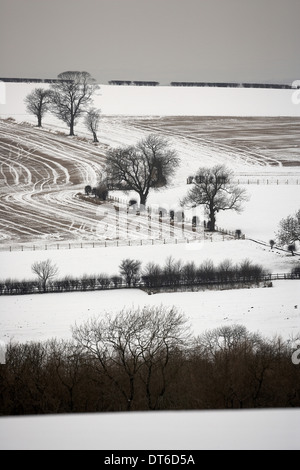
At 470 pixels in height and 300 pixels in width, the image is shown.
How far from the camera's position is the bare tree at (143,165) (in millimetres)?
9000

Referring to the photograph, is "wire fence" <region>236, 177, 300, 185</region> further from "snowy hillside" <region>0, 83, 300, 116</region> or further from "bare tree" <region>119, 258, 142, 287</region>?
"bare tree" <region>119, 258, 142, 287</region>

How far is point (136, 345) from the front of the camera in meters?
7.81

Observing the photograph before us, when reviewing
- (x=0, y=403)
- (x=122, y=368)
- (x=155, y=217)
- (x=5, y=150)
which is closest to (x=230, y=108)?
(x=155, y=217)

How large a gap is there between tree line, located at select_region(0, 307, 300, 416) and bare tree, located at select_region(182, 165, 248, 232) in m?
1.71

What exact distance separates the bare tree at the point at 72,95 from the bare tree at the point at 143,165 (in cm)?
66

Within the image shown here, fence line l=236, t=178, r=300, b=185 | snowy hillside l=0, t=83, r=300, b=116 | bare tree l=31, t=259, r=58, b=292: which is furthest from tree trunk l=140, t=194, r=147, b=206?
bare tree l=31, t=259, r=58, b=292

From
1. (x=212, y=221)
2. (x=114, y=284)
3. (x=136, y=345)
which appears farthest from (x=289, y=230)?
(x=136, y=345)

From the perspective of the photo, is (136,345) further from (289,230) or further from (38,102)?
(38,102)

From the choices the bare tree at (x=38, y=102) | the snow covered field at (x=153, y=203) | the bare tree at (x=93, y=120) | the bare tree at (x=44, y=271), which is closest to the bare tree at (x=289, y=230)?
the snow covered field at (x=153, y=203)

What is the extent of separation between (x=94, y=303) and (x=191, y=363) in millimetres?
1324

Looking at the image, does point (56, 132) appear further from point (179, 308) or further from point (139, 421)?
point (139, 421)

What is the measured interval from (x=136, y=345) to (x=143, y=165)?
238cm

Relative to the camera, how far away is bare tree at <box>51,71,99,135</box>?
8.45 meters

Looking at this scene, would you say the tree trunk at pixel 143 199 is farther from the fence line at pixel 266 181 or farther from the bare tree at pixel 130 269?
the fence line at pixel 266 181
